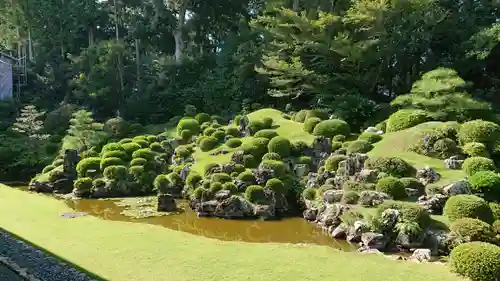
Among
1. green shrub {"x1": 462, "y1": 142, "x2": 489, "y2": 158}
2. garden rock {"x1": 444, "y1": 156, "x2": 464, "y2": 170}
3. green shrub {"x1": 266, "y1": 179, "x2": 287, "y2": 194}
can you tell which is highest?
green shrub {"x1": 462, "y1": 142, "x2": 489, "y2": 158}

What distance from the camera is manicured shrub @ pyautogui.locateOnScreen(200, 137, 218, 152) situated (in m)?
20.4

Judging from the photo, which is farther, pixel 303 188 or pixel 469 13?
pixel 469 13

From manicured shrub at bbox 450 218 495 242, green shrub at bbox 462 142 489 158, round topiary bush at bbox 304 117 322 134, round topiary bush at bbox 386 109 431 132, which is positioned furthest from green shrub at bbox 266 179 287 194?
green shrub at bbox 462 142 489 158

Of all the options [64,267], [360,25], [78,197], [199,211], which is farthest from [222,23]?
[64,267]

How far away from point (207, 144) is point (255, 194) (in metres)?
5.90

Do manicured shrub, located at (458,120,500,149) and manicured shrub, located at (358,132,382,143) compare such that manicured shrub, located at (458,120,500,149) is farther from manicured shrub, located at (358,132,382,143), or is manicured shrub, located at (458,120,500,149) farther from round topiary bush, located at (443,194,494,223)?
round topiary bush, located at (443,194,494,223)

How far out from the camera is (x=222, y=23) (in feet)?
119

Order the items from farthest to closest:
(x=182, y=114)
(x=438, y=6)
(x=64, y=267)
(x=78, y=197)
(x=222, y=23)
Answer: (x=222, y=23)
(x=182, y=114)
(x=438, y=6)
(x=78, y=197)
(x=64, y=267)

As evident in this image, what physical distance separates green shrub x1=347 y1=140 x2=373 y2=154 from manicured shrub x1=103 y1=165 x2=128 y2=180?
30.6 feet

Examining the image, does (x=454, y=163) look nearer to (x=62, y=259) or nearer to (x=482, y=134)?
(x=482, y=134)

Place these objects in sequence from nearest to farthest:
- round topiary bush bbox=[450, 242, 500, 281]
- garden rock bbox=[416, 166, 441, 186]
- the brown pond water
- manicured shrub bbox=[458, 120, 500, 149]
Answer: round topiary bush bbox=[450, 242, 500, 281] < the brown pond water < garden rock bbox=[416, 166, 441, 186] < manicured shrub bbox=[458, 120, 500, 149]

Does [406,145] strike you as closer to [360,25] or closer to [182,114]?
[360,25]

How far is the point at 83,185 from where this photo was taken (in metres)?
18.7

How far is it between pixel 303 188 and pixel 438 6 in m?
12.7
